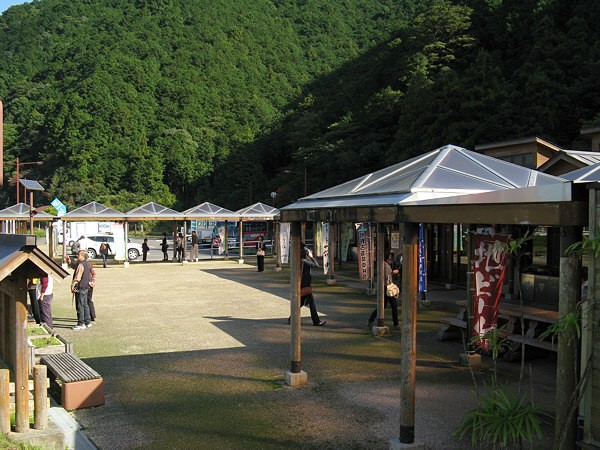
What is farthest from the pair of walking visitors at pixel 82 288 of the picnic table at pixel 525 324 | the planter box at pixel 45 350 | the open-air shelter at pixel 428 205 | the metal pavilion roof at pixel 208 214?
the metal pavilion roof at pixel 208 214

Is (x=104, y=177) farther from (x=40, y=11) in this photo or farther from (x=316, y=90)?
(x=40, y=11)

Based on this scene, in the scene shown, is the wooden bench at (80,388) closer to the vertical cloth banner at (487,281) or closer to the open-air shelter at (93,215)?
the vertical cloth banner at (487,281)

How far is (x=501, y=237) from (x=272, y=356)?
427 centimetres

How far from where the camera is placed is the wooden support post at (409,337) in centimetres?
500

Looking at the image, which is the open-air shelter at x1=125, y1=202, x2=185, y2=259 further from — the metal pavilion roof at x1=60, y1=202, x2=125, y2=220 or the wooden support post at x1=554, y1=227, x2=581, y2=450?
the wooden support post at x1=554, y1=227, x2=581, y2=450

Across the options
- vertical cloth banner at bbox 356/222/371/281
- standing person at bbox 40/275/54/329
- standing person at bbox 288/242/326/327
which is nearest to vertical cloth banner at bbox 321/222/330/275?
vertical cloth banner at bbox 356/222/371/281

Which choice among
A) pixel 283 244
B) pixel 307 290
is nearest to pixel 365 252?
pixel 307 290

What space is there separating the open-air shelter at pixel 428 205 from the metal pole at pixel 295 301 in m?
0.01

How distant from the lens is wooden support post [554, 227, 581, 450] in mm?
3533

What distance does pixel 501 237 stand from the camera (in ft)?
22.7

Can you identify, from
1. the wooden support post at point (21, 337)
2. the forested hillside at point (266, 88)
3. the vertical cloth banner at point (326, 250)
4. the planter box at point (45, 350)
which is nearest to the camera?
the wooden support post at point (21, 337)

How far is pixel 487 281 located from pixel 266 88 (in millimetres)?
89440

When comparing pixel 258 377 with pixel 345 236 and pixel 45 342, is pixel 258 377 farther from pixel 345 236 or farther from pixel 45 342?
pixel 345 236

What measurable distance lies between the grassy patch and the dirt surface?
641mm
